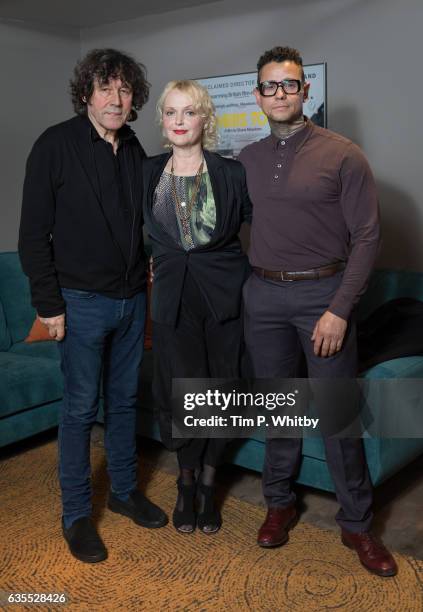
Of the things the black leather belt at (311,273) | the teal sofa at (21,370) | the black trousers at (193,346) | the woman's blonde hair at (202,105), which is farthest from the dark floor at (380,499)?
the woman's blonde hair at (202,105)

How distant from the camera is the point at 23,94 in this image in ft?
14.6

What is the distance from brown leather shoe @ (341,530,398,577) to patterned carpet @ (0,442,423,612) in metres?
0.03

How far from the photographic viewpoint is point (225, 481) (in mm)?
2951

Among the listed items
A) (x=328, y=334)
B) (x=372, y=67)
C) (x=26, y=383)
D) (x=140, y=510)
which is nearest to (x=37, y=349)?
(x=26, y=383)

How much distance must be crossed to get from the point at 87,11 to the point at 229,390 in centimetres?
294

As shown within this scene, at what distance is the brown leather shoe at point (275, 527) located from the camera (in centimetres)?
239

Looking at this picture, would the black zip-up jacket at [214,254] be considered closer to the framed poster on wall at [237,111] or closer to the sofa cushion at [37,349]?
the sofa cushion at [37,349]

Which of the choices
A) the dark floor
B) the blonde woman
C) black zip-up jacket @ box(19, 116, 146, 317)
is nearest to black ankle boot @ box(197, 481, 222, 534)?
the dark floor

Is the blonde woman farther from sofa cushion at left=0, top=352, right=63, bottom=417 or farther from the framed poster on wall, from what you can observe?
the framed poster on wall

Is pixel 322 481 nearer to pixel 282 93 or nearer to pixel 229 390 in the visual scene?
pixel 229 390

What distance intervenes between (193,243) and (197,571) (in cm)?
109

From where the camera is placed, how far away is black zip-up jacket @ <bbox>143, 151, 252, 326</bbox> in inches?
89.0

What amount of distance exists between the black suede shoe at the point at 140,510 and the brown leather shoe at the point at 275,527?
390mm

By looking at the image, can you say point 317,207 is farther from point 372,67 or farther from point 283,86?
point 372,67
